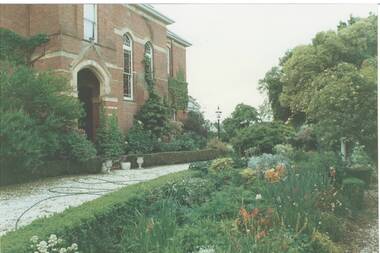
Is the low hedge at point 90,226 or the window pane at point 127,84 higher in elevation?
the window pane at point 127,84

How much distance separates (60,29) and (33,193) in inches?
197

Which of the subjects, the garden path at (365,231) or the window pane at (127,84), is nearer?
the garden path at (365,231)

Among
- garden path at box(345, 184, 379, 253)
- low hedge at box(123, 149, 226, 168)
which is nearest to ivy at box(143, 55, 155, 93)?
low hedge at box(123, 149, 226, 168)

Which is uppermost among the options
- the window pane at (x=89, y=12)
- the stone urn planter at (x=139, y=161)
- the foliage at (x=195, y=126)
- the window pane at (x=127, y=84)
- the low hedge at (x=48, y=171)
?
the window pane at (x=89, y=12)

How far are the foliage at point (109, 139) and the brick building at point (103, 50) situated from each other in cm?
37

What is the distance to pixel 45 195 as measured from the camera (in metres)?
6.70

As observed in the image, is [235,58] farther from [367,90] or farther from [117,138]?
[117,138]

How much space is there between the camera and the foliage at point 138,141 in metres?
11.5

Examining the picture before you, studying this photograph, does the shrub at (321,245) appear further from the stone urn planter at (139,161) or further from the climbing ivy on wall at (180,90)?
the stone urn planter at (139,161)

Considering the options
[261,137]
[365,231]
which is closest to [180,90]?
[365,231]

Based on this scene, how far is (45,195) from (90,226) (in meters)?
3.58

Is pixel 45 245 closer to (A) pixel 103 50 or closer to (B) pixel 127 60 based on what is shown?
(A) pixel 103 50

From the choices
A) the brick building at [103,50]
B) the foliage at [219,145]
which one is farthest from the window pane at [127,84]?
the foliage at [219,145]

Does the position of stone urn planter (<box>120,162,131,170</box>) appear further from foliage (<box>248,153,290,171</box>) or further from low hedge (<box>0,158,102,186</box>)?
foliage (<box>248,153,290,171</box>)
